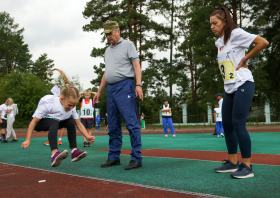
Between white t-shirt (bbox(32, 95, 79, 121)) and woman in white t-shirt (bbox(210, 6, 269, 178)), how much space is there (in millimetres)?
2232

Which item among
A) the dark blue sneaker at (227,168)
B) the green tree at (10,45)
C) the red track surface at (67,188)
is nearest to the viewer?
the red track surface at (67,188)

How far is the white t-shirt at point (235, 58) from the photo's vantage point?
3.49 metres

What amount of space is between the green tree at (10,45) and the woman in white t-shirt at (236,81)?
5210 cm

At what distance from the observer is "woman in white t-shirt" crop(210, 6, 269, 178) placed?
3463 millimetres

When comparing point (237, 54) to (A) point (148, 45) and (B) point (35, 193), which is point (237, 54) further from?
(A) point (148, 45)

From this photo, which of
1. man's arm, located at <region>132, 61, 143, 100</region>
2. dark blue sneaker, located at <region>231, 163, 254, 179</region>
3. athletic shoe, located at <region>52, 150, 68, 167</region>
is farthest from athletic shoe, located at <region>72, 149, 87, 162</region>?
dark blue sneaker, located at <region>231, 163, 254, 179</region>

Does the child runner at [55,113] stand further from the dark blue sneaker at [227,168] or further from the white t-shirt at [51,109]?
the dark blue sneaker at [227,168]

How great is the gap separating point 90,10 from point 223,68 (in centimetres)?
2699

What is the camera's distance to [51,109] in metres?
4.09

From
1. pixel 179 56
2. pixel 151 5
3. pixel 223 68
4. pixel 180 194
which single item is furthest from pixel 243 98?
pixel 179 56

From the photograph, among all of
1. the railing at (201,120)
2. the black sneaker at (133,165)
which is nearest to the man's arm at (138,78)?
the black sneaker at (133,165)

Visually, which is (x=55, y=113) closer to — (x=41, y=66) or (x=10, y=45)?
→ (x=10, y=45)

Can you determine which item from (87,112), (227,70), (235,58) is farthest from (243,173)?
(87,112)

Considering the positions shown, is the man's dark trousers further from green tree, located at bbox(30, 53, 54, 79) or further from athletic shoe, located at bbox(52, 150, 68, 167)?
green tree, located at bbox(30, 53, 54, 79)
